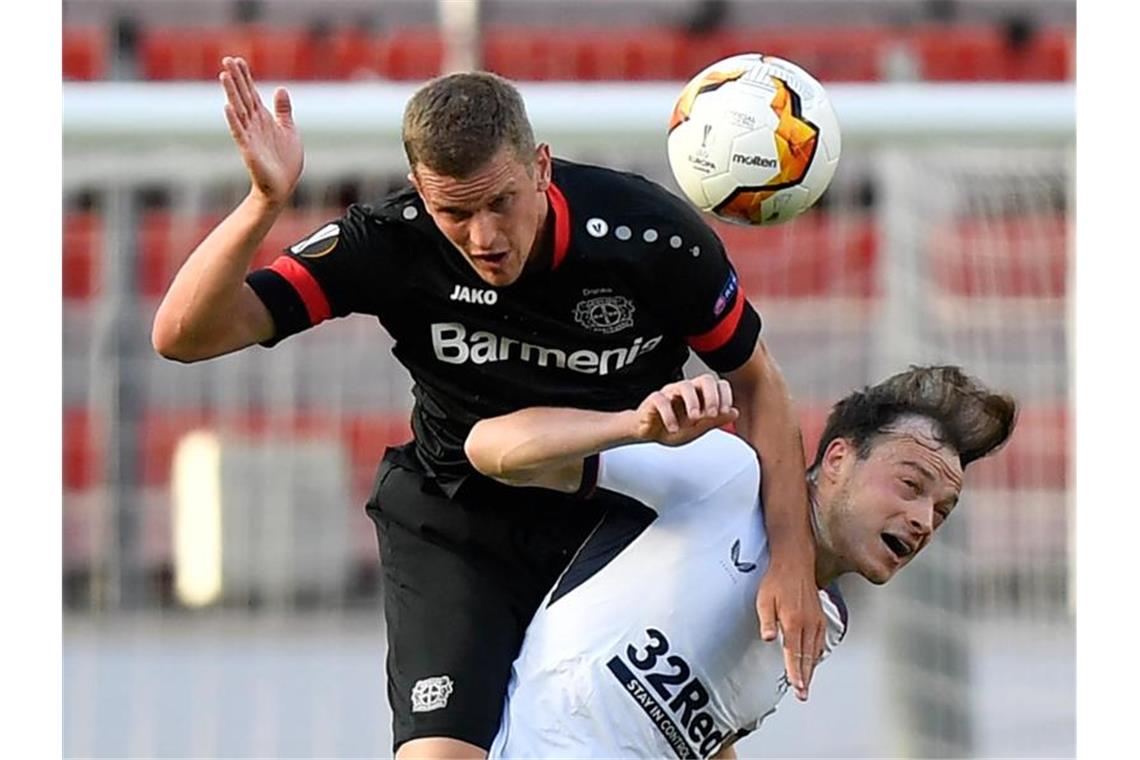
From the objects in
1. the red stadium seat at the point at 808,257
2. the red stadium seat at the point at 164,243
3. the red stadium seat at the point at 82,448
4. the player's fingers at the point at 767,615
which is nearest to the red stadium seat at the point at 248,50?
the red stadium seat at the point at 164,243

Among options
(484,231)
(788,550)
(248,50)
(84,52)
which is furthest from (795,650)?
(84,52)

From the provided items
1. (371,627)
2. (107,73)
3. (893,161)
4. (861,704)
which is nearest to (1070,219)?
(893,161)

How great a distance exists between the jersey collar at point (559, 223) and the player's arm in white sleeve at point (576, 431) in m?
0.30

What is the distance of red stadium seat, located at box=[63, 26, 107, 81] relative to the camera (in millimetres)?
9773

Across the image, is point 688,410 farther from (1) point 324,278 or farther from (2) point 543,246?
(1) point 324,278

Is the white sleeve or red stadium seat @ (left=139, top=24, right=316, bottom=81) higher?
red stadium seat @ (left=139, top=24, right=316, bottom=81)

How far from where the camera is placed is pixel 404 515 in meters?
4.15

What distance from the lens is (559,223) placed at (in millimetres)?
3811

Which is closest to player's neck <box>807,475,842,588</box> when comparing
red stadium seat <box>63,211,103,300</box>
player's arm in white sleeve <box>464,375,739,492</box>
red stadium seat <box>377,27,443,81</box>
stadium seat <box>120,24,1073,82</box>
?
player's arm in white sleeve <box>464,375,739,492</box>

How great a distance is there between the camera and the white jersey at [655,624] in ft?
12.6

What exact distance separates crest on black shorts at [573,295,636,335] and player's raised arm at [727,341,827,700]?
0.32 m

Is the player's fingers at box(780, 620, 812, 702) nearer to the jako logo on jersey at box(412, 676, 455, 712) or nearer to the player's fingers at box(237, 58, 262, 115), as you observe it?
the jako logo on jersey at box(412, 676, 455, 712)

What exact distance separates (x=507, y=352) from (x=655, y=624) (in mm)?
597

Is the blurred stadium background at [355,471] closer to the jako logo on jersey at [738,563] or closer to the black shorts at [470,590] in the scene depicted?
the black shorts at [470,590]
